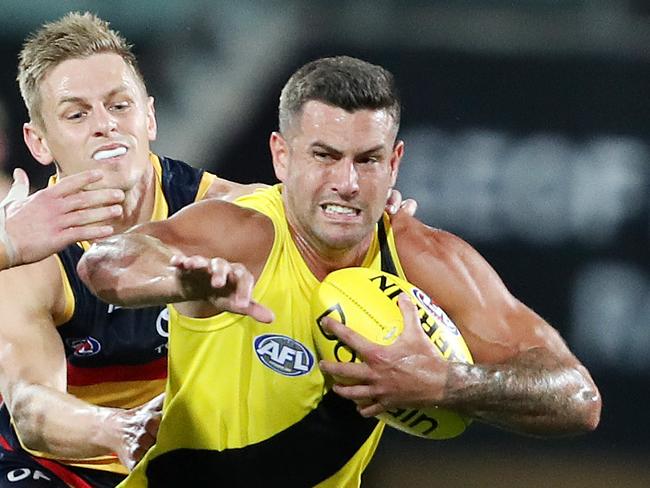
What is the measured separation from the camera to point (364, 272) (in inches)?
144

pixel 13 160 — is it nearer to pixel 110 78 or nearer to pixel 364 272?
pixel 110 78

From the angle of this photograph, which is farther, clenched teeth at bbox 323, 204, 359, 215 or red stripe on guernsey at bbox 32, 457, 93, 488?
red stripe on guernsey at bbox 32, 457, 93, 488

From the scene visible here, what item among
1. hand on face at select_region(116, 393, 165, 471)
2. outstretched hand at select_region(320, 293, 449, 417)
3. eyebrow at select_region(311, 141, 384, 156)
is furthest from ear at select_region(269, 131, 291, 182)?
hand on face at select_region(116, 393, 165, 471)

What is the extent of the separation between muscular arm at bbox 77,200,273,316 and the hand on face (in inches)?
18.7

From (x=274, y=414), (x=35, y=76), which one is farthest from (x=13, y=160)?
(x=274, y=414)

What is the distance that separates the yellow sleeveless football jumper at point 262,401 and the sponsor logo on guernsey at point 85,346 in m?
0.88

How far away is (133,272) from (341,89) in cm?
83

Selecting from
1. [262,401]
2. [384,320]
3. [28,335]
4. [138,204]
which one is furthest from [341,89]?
[28,335]

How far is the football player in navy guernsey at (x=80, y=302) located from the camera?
171 inches

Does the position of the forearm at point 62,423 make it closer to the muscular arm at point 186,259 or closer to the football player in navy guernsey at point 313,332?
the football player in navy guernsey at point 313,332

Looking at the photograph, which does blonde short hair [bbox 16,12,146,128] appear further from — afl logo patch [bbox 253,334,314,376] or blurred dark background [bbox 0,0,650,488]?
afl logo patch [bbox 253,334,314,376]

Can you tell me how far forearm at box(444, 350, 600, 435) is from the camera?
3.54 meters

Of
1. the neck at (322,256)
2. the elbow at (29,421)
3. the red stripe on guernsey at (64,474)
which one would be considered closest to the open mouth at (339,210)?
the neck at (322,256)

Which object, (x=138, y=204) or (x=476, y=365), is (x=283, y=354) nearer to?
(x=476, y=365)
